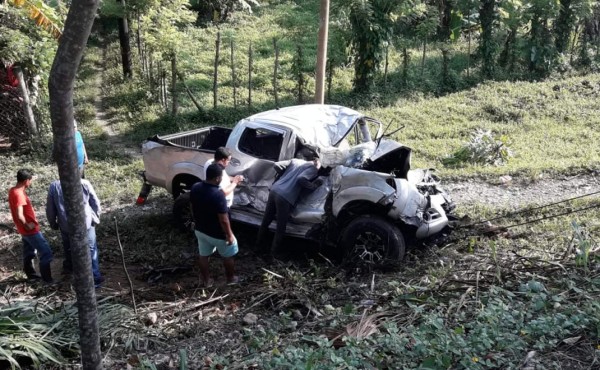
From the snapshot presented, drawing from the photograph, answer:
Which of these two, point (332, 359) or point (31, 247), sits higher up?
point (332, 359)

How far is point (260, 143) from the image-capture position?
918cm

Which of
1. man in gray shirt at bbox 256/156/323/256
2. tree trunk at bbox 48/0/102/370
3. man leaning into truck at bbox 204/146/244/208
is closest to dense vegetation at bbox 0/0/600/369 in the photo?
man in gray shirt at bbox 256/156/323/256

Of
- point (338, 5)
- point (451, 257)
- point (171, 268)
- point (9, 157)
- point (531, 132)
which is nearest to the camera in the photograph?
point (451, 257)

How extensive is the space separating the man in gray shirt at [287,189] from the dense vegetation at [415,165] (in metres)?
0.60

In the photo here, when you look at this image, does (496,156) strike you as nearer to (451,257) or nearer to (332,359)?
(451,257)

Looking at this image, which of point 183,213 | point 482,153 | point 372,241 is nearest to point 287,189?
point 372,241

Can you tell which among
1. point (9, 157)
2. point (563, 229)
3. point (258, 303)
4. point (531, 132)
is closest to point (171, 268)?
point (258, 303)

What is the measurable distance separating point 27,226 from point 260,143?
3.32m

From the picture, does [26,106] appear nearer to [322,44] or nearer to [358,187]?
[322,44]

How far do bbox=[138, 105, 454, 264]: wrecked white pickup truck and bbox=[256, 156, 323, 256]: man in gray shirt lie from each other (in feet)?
0.62

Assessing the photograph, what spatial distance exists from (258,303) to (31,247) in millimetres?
3380

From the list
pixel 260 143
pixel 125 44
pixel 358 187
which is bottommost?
pixel 358 187

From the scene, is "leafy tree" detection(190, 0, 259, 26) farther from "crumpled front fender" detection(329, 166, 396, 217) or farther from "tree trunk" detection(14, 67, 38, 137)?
"crumpled front fender" detection(329, 166, 396, 217)

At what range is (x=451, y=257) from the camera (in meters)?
7.70
